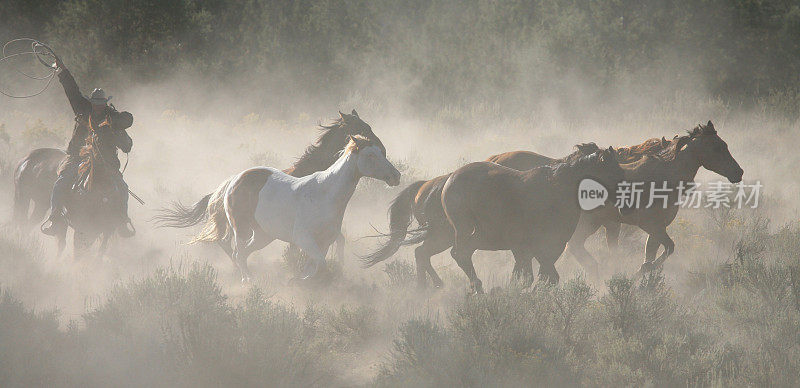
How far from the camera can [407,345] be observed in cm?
597

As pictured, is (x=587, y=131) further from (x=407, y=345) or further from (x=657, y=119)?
(x=407, y=345)

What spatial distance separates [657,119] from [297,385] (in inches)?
630

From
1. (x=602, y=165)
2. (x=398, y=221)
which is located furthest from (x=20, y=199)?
(x=602, y=165)

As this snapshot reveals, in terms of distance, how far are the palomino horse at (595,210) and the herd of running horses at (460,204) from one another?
0.01m

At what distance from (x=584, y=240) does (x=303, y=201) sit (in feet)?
12.2

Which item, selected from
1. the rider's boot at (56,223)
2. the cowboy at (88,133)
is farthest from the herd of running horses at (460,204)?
the cowboy at (88,133)

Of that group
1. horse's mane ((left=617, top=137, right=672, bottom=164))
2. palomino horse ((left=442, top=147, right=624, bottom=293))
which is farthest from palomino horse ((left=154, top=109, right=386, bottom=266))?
horse's mane ((left=617, top=137, right=672, bottom=164))

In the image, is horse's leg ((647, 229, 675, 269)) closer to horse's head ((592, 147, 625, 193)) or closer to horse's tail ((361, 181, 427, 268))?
horse's head ((592, 147, 625, 193))

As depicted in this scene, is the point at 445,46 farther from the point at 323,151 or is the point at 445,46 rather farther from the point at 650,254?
the point at 650,254

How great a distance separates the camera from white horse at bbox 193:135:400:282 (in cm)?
790

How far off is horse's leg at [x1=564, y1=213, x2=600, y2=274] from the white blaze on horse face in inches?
111

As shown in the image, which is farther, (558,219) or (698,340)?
(558,219)

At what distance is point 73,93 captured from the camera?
355 inches

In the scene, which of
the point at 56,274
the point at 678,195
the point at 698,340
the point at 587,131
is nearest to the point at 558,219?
the point at 698,340
